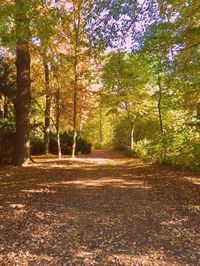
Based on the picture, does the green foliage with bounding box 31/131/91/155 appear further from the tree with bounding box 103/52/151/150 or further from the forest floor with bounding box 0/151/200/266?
the forest floor with bounding box 0/151/200/266

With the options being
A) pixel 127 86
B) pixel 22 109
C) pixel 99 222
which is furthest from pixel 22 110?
pixel 99 222

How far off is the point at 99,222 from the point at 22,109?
8481mm

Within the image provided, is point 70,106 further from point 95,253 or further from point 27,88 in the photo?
point 95,253

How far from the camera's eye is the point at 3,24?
7.78 m

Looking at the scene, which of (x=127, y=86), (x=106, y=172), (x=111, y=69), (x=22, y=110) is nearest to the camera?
(x=106, y=172)

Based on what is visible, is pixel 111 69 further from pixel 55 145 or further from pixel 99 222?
pixel 99 222

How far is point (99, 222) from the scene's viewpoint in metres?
5.51

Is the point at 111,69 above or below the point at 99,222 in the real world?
above

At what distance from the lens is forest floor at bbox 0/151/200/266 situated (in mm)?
4141

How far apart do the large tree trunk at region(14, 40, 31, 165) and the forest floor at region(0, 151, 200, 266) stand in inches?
126

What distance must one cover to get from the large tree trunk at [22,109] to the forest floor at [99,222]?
10.5 feet

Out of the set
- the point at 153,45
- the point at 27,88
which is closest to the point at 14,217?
the point at 153,45

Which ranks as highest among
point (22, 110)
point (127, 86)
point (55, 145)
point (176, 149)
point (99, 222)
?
point (127, 86)

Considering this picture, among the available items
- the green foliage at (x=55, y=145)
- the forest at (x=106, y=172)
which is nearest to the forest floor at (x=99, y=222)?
the forest at (x=106, y=172)
